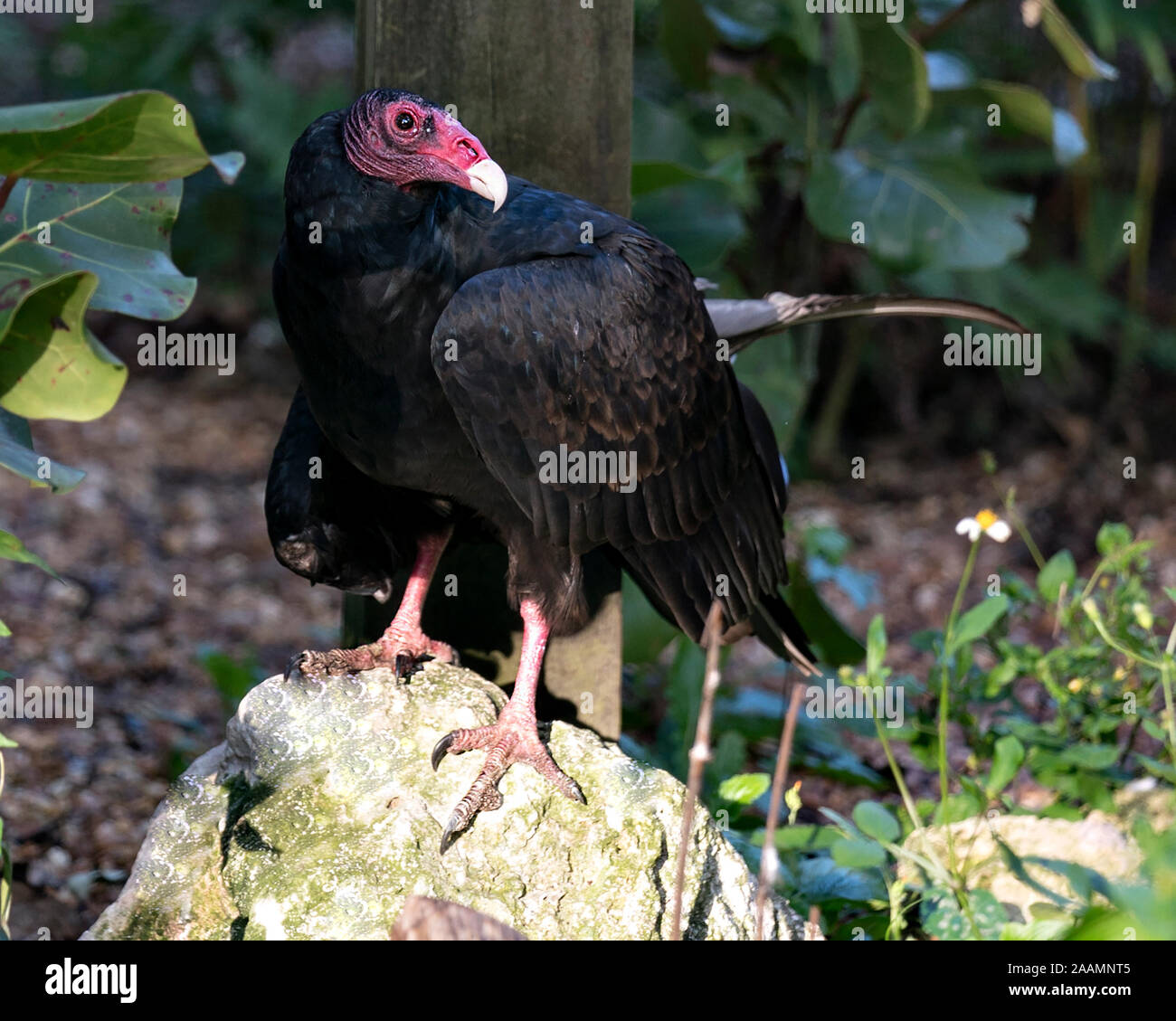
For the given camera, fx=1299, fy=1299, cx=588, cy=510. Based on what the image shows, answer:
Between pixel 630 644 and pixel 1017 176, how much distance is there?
4585mm

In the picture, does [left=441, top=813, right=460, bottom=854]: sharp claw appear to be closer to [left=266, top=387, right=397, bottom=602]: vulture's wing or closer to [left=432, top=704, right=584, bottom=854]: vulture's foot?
[left=432, top=704, right=584, bottom=854]: vulture's foot

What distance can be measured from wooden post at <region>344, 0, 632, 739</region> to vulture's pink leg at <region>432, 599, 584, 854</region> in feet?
1.51

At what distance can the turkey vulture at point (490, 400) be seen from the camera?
2.48 metres

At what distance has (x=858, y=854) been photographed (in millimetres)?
2615

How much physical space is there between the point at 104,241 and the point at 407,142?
639mm

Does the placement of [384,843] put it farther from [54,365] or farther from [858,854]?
[54,365]

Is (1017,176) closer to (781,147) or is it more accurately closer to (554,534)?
(781,147)

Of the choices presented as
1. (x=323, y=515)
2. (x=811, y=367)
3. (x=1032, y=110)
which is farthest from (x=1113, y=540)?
(x=323, y=515)

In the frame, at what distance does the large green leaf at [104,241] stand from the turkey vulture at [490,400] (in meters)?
0.24

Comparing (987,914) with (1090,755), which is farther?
(1090,755)

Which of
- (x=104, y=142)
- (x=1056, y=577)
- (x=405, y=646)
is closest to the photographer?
(x=104, y=142)

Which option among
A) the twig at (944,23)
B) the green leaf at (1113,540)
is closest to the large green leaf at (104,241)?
the green leaf at (1113,540)

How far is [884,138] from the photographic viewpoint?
4.22m

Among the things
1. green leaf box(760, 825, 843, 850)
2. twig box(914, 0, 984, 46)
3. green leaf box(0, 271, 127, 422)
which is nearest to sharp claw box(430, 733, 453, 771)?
green leaf box(760, 825, 843, 850)
